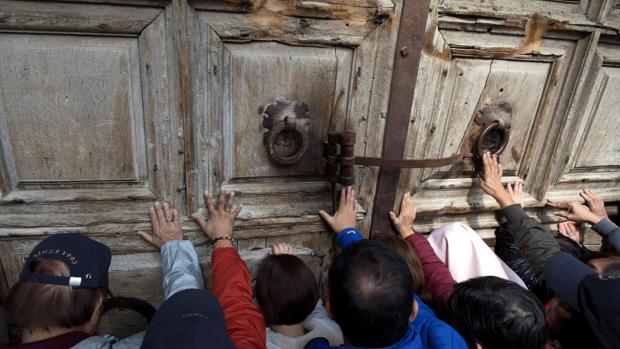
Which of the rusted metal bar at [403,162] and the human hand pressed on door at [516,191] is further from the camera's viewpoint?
the human hand pressed on door at [516,191]

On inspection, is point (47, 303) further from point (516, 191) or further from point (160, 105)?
point (516, 191)

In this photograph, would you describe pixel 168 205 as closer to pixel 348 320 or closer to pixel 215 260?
pixel 215 260

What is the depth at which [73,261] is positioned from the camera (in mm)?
1096

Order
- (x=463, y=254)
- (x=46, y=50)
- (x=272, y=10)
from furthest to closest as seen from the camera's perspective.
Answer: (x=463, y=254)
(x=272, y=10)
(x=46, y=50)

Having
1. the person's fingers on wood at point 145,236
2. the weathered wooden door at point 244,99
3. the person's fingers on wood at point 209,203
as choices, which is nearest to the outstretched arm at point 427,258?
the weathered wooden door at point 244,99

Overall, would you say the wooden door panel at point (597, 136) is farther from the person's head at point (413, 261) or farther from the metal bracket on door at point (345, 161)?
the person's head at point (413, 261)

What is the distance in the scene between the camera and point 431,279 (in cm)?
155

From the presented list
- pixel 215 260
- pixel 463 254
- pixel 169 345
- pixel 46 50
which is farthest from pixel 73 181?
pixel 463 254

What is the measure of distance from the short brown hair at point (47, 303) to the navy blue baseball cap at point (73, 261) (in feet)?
0.04

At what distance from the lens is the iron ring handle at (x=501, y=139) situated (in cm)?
165

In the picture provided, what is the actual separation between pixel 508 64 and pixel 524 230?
0.69m

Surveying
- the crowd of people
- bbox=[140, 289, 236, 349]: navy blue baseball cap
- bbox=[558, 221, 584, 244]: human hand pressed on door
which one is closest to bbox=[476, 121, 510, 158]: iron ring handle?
the crowd of people

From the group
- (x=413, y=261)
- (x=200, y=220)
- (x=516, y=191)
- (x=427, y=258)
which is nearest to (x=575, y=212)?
(x=516, y=191)

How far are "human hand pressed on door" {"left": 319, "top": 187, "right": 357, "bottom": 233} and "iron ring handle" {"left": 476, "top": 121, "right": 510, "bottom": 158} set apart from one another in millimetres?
595
